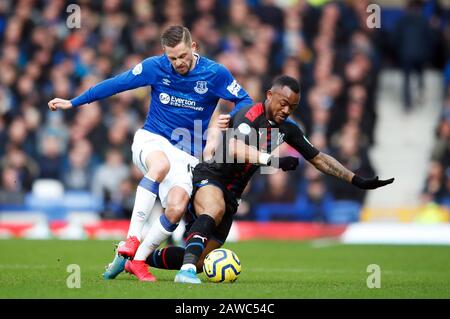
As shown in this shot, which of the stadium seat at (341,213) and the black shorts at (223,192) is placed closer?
the black shorts at (223,192)

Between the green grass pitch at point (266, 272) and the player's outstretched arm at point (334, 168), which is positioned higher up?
the player's outstretched arm at point (334, 168)

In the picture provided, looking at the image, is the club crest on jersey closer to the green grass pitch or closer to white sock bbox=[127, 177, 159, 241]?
white sock bbox=[127, 177, 159, 241]

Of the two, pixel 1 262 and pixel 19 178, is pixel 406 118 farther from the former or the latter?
pixel 1 262

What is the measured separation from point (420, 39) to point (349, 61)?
1.64 meters

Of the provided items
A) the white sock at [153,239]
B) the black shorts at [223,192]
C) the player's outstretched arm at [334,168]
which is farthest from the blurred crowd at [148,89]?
the white sock at [153,239]

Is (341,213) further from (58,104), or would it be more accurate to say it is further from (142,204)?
(58,104)

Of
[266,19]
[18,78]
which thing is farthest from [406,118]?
[18,78]

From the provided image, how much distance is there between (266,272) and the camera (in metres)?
12.2

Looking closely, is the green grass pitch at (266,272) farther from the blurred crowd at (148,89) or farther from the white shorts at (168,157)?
the blurred crowd at (148,89)

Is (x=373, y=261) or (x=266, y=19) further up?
(x=266, y=19)

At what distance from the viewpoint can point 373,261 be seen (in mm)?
14797

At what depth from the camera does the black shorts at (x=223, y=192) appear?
10859mm
